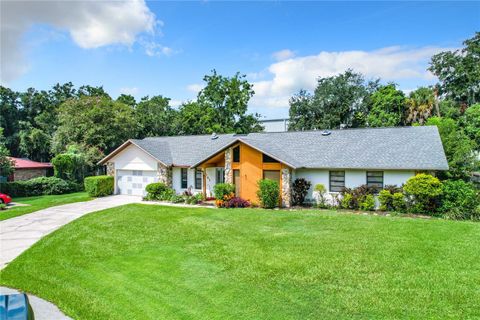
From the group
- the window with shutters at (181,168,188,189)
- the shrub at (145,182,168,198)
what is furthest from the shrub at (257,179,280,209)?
the shrub at (145,182,168,198)

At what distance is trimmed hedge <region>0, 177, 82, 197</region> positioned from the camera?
89.5 feet

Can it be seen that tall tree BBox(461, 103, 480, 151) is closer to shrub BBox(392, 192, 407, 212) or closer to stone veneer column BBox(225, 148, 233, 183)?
shrub BBox(392, 192, 407, 212)

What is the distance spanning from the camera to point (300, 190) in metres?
19.7

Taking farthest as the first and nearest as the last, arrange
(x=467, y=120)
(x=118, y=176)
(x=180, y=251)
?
(x=467, y=120) → (x=118, y=176) → (x=180, y=251)

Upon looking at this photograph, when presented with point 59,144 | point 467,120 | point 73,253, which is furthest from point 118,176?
point 467,120

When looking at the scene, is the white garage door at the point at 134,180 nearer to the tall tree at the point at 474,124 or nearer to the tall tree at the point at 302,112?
the tall tree at the point at 302,112

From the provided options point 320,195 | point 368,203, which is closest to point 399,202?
point 368,203

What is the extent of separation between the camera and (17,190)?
27578 millimetres

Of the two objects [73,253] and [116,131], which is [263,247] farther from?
[116,131]

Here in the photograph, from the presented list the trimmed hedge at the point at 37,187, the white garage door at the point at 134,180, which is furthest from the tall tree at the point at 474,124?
the trimmed hedge at the point at 37,187

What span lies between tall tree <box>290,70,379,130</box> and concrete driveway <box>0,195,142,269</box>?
24514 mm

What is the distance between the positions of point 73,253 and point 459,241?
13593mm

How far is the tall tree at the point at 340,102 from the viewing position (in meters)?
37.8

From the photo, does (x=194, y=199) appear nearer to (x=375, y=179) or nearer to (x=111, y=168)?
(x=111, y=168)
